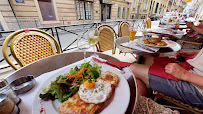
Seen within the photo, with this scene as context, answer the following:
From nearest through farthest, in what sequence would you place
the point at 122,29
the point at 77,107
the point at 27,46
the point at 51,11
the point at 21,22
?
the point at 77,107
the point at 27,46
the point at 122,29
the point at 21,22
the point at 51,11

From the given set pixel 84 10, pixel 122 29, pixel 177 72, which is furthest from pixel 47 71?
pixel 84 10

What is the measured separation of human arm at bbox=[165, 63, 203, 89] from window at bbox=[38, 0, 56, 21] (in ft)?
34.8

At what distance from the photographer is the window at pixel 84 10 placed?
10314mm

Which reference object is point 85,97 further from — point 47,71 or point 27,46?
point 27,46

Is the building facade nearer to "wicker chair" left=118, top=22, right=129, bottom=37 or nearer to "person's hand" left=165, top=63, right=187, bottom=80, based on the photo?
"wicker chair" left=118, top=22, right=129, bottom=37

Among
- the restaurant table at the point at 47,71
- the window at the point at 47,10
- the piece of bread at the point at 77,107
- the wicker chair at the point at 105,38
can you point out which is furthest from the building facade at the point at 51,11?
the piece of bread at the point at 77,107

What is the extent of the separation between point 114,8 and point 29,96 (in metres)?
17.7

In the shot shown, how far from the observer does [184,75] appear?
78cm

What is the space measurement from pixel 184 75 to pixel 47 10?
1085cm

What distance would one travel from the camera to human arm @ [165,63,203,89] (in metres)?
0.72

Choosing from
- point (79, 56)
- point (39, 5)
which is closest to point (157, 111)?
point (79, 56)

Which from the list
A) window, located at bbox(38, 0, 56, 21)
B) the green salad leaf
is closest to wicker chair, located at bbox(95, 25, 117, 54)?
the green salad leaf

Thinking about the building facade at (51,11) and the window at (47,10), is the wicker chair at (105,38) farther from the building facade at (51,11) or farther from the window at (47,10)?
the window at (47,10)

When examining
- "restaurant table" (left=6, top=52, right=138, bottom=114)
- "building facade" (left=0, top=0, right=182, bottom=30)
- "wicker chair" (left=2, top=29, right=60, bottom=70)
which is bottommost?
"restaurant table" (left=6, top=52, right=138, bottom=114)
